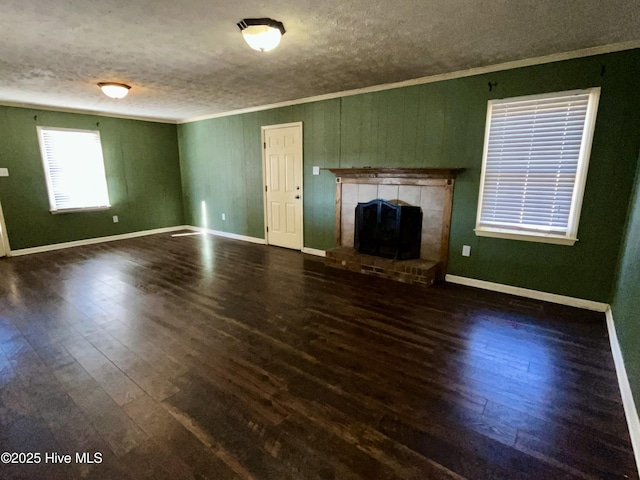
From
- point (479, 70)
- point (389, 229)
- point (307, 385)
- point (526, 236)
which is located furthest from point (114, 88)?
point (526, 236)

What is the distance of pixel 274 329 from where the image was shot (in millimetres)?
2727

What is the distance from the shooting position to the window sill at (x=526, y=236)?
3137mm

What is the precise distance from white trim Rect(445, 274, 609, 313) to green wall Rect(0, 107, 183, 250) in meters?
6.08

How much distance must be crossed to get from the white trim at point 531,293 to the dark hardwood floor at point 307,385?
0.43 ft

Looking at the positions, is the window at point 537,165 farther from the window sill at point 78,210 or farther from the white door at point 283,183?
the window sill at point 78,210

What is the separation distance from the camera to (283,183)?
545cm

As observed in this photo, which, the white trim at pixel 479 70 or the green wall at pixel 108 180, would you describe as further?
the green wall at pixel 108 180

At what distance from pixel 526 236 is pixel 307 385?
9.11 feet

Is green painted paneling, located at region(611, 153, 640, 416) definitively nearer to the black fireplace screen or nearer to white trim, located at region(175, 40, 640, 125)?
white trim, located at region(175, 40, 640, 125)

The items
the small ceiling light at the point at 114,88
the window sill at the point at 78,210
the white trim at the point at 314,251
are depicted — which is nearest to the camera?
the small ceiling light at the point at 114,88

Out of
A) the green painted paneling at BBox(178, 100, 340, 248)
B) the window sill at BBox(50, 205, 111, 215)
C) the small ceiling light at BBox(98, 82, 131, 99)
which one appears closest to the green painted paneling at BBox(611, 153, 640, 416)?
the green painted paneling at BBox(178, 100, 340, 248)

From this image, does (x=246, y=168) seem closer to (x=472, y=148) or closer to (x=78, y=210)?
(x=78, y=210)

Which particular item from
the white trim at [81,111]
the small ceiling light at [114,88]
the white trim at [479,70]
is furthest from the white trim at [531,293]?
the white trim at [81,111]

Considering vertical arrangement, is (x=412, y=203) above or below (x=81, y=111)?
below
